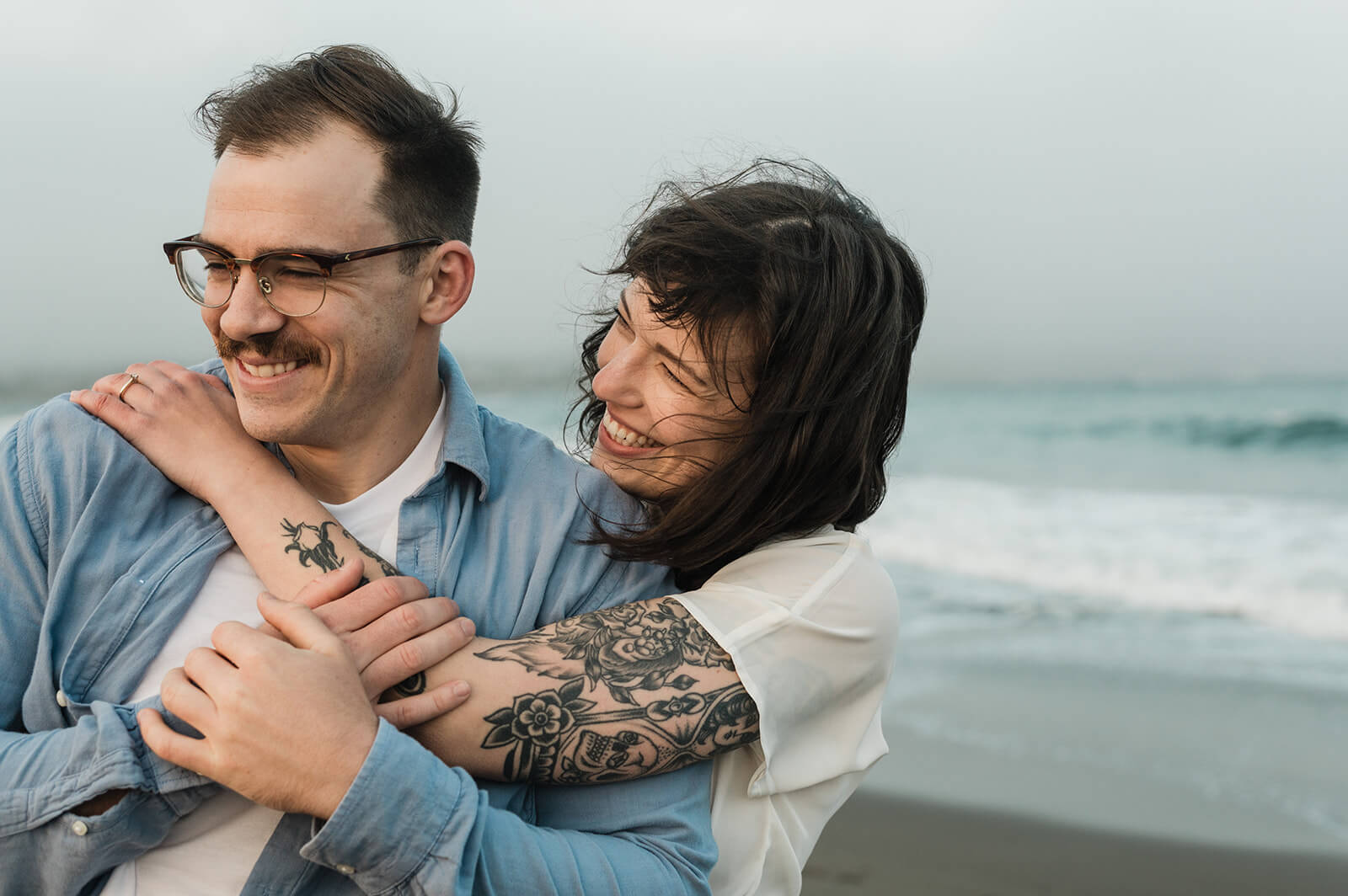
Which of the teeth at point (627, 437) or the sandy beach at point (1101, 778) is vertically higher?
the teeth at point (627, 437)

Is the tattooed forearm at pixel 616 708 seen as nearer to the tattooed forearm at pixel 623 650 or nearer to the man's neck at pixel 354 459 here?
the tattooed forearm at pixel 623 650

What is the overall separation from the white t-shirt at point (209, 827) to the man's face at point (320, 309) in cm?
33

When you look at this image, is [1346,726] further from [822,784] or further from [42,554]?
[42,554]

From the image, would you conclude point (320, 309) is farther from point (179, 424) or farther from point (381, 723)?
point (381, 723)

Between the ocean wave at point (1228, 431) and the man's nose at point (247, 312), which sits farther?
the ocean wave at point (1228, 431)

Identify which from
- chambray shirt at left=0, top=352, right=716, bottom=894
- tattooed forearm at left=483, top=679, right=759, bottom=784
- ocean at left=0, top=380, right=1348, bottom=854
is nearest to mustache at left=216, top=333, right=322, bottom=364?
chambray shirt at left=0, top=352, right=716, bottom=894

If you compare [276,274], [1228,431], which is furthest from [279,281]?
Result: [1228,431]

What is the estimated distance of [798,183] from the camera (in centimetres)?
280

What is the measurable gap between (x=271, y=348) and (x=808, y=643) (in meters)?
1.26

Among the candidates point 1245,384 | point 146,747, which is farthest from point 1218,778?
point 1245,384

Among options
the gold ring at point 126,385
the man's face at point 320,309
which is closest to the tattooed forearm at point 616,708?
the man's face at point 320,309

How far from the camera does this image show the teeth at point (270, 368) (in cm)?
234

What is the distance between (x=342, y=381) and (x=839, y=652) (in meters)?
1.21

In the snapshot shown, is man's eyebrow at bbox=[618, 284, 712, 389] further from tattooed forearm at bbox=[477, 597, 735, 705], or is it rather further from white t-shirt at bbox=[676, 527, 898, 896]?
tattooed forearm at bbox=[477, 597, 735, 705]
